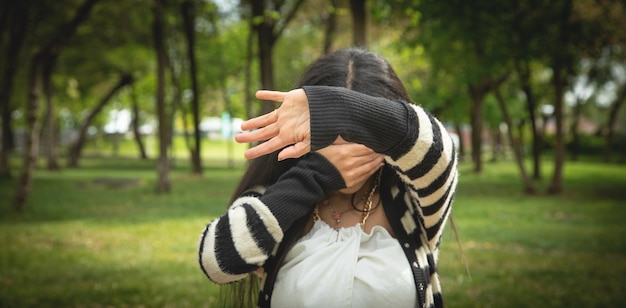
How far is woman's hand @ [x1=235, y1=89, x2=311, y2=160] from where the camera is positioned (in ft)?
5.82

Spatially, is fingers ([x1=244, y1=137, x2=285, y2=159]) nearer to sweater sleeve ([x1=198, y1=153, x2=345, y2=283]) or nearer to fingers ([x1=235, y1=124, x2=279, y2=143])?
fingers ([x1=235, y1=124, x2=279, y2=143])

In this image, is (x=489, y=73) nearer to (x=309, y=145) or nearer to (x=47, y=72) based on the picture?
(x=309, y=145)

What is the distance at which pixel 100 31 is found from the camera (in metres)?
22.5

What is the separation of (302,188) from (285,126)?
1.11 feet

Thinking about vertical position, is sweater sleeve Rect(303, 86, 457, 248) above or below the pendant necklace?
above

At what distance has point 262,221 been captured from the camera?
200 centimetres

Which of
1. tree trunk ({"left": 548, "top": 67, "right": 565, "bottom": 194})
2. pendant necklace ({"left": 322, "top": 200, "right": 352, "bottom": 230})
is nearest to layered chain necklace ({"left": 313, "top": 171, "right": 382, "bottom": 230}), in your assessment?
pendant necklace ({"left": 322, "top": 200, "right": 352, "bottom": 230})

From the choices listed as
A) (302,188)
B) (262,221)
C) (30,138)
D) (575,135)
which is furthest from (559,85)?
(575,135)

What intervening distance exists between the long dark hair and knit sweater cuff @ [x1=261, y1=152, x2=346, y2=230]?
0.18 metres

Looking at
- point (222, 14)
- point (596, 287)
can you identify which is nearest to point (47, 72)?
point (222, 14)

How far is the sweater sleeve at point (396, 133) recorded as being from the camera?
1719 millimetres

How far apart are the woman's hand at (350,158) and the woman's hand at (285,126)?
0.28 meters

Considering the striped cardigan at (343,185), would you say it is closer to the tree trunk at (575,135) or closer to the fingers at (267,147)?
the fingers at (267,147)

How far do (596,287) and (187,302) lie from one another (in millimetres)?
4339
